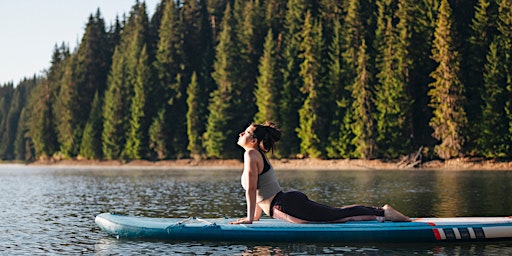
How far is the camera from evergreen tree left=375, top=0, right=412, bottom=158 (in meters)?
62.0

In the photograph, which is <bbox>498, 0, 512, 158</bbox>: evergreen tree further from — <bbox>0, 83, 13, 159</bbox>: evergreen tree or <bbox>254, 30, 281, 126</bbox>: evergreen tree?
<bbox>0, 83, 13, 159</bbox>: evergreen tree

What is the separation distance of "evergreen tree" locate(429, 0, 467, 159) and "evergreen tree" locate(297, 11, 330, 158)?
13514mm

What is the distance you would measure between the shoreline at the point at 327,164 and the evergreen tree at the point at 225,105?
6.25 ft

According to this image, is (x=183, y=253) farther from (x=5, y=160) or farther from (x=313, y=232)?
(x=5, y=160)

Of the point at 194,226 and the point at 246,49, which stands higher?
the point at 246,49

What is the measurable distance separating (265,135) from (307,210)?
6.06 ft

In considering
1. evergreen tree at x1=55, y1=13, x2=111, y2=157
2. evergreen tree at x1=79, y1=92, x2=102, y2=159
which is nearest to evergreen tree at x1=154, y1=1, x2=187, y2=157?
evergreen tree at x1=79, y1=92, x2=102, y2=159

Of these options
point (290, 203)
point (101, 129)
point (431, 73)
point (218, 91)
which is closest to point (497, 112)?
point (431, 73)

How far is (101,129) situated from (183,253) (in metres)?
85.2

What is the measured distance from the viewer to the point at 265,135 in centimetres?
1351

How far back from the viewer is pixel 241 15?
91750 mm

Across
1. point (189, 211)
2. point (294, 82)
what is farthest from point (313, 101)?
point (189, 211)

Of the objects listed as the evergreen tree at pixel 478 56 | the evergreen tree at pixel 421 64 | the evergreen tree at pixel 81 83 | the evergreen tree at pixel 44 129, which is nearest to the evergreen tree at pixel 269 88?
the evergreen tree at pixel 421 64

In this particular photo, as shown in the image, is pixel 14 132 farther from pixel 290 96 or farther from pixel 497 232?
pixel 497 232
